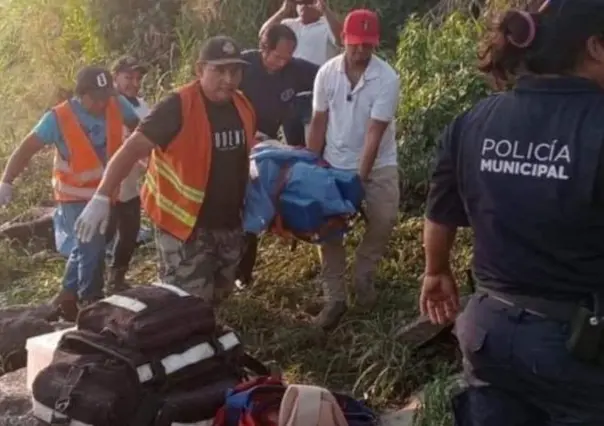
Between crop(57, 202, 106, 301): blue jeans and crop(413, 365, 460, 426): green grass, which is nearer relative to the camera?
crop(413, 365, 460, 426): green grass

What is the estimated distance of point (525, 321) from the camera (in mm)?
3117

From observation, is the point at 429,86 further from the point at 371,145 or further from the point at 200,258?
the point at 200,258

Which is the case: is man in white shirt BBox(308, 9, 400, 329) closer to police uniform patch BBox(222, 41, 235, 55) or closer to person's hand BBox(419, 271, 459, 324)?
police uniform patch BBox(222, 41, 235, 55)

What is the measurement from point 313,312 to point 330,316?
0.35 metres

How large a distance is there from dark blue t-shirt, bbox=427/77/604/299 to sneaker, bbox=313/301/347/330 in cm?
328

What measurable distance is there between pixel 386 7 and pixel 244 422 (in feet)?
22.7

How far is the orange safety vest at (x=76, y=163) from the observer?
6750 millimetres

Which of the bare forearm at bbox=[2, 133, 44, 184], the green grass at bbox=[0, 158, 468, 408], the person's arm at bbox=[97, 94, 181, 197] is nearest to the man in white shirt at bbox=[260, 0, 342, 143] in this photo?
the green grass at bbox=[0, 158, 468, 408]

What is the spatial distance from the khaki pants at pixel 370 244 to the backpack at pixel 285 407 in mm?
1897

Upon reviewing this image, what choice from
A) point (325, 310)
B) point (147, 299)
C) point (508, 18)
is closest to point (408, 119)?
point (325, 310)

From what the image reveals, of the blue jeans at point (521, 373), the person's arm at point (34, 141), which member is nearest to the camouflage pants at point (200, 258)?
the person's arm at point (34, 141)

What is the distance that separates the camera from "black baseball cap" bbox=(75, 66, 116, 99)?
22.1 ft

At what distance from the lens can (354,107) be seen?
6.48m

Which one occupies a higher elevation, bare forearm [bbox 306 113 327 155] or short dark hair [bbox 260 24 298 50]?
short dark hair [bbox 260 24 298 50]
